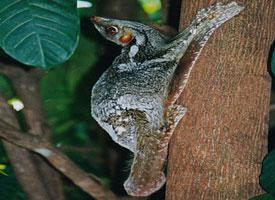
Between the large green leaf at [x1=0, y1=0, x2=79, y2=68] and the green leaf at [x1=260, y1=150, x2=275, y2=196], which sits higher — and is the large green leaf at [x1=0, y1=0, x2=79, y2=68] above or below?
above

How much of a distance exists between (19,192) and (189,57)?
1.04m

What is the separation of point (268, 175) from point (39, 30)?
64 cm

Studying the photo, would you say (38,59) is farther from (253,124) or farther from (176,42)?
(253,124)

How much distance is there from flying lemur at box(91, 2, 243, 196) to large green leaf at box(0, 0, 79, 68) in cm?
16

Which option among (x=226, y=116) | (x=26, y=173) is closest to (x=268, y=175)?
(x=226, y=116)

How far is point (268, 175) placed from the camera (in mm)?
1560

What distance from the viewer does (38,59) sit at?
1471 millimetres

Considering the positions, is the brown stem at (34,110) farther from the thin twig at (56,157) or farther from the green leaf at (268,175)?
the green leaf at (268,175)

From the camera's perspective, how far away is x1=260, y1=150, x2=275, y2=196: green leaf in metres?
1.56

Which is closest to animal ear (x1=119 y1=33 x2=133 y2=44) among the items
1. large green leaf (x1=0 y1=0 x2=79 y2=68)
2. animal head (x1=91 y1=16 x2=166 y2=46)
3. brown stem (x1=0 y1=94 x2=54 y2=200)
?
animal head (x1=91 y1=16 x2=166 y2=46)

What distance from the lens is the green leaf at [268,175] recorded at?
156cm

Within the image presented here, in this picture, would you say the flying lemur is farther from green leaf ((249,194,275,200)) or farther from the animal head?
green leaf ((249,194,275,200))

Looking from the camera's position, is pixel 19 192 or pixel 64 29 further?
pixel 19 192

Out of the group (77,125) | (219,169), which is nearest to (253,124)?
(219,169)
